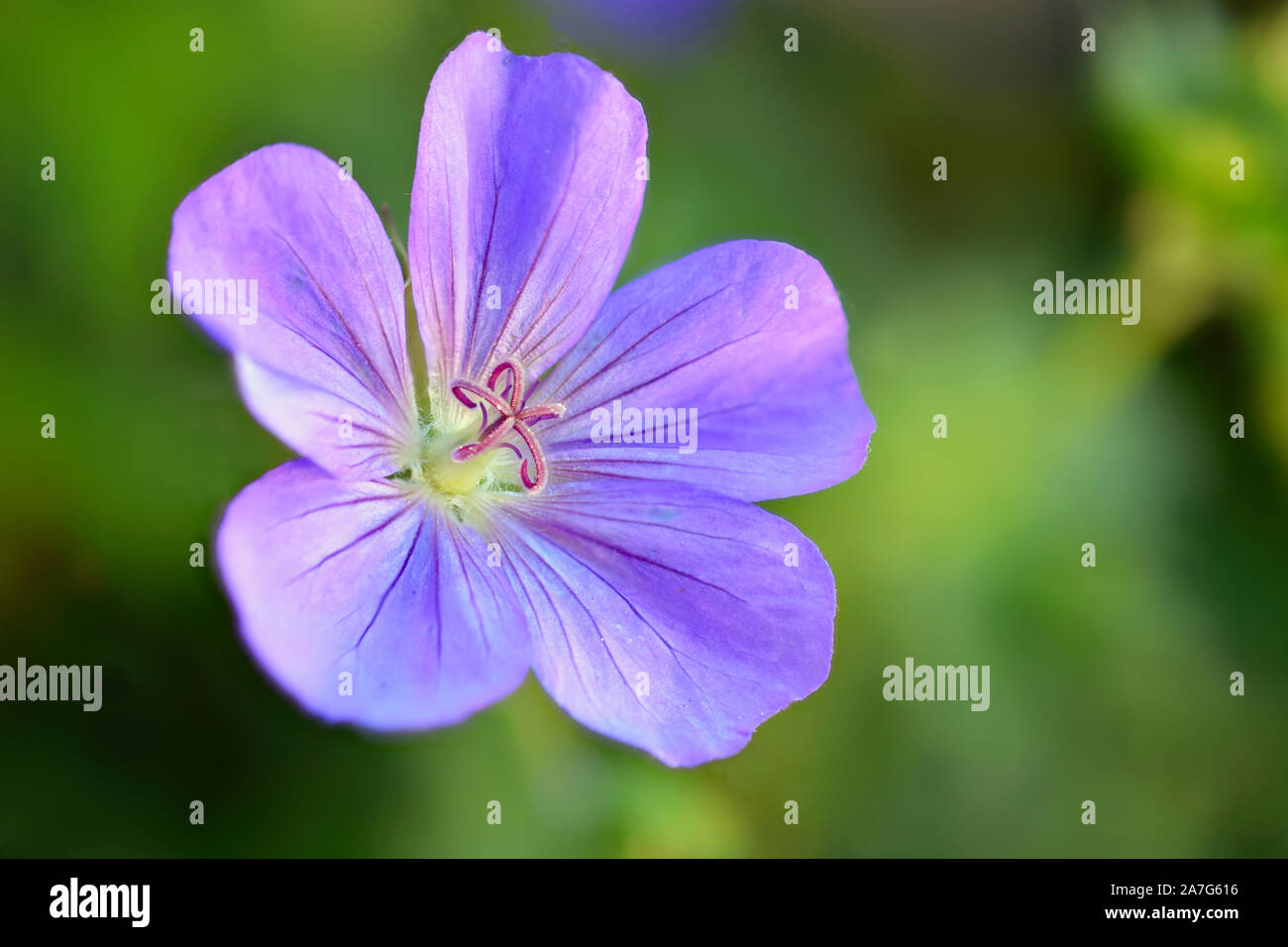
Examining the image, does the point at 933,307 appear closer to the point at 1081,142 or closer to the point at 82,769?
the point at 1081,142

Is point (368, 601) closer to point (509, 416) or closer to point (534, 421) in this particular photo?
point (509, 416)

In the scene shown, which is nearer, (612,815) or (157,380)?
(157,380)

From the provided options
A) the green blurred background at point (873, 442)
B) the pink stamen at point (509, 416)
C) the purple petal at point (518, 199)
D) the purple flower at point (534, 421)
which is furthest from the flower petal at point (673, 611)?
the green blurred background at point (873, 442)

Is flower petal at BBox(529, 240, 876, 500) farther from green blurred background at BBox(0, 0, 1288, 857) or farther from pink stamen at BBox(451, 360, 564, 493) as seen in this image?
green blurred background at BBox(0, 0, 1288, 857)

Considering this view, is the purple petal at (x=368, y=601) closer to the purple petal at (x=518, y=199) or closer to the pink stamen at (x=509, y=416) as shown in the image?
the pink stamen at (x=509, y=416)

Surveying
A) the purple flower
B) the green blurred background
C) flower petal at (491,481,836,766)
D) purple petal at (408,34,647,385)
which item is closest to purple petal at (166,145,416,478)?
the purple flower
